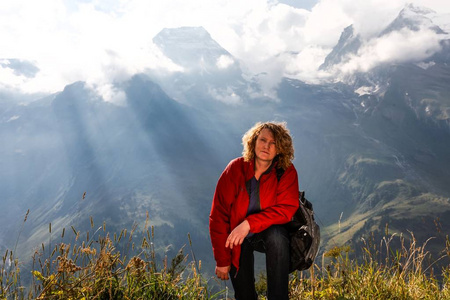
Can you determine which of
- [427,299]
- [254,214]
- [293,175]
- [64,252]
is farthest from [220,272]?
[427,299]

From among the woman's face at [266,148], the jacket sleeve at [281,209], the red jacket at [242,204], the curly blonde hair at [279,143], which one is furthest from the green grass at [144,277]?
the woman's face at [266,148]

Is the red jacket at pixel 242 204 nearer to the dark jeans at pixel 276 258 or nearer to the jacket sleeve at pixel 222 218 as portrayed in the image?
the jacket sleeve at pixel 222 218

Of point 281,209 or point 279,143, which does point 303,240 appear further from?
point 279,143

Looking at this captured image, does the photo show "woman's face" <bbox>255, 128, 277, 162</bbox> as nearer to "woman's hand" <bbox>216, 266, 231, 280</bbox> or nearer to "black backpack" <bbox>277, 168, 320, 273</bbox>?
"black backpack" <bbox>277, 168, 320, 273</bbox>

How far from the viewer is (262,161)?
466cm

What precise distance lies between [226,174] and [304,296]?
190cm

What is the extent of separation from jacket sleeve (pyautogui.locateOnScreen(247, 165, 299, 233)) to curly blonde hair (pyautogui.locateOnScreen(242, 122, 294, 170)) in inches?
11.5

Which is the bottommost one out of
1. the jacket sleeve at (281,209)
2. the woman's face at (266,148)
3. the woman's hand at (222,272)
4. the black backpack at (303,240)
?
the woman's hand at (222,272)

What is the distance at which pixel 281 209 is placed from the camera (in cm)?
414

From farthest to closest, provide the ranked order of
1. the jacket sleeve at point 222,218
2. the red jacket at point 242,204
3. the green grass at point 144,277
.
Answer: the jacket sleeve at point 222,218 → the red jacket at point 242,204 → the green grass at point 144,277

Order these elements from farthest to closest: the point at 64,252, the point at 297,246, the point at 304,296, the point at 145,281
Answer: the point at 304,296
the point at 297,246
the point at 145,281
the point at 64,252

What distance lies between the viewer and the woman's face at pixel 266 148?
462 cm

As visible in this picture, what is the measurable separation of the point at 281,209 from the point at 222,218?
80 centimetres

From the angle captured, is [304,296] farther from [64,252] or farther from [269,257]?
[64,252]
